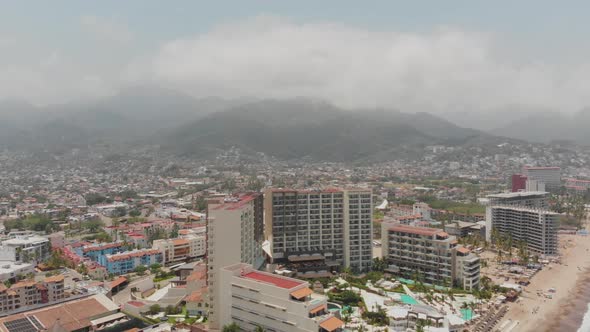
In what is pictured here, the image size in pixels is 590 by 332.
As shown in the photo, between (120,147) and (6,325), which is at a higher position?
(120,147)

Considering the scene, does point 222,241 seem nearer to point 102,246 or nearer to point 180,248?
point 180,248

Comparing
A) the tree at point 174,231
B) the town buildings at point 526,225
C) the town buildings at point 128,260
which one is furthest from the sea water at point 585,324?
the tree at point 174,231

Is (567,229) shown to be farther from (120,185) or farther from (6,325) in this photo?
(120,185)

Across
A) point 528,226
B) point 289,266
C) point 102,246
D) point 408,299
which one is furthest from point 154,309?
point 528,226

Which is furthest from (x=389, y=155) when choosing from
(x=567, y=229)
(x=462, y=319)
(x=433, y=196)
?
(x=462, y=319)

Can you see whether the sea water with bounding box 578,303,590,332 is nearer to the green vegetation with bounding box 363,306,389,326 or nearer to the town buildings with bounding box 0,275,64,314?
the green vegetation with bounding box 363,306,389,326

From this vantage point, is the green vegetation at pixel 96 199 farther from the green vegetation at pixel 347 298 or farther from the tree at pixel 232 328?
the tree at pixel 232 328
